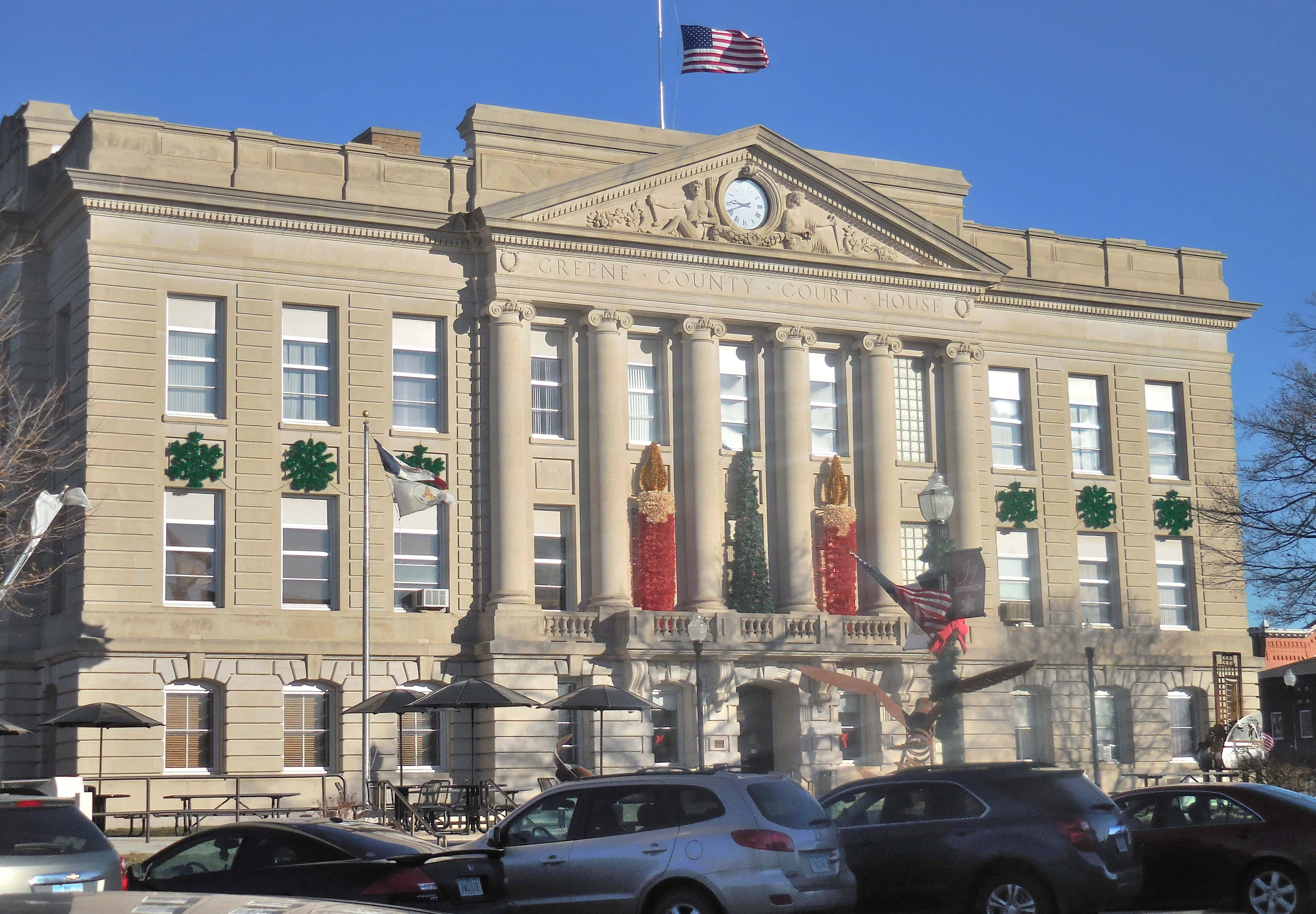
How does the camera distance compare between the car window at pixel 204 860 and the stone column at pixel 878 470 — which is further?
the stone column at pixel 878 470

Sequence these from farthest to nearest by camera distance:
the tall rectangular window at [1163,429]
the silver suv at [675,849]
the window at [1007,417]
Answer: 1. the tall rectangular window at [1163,429]
2. the window at [1007,417]
3. the silver suv at [675,849]

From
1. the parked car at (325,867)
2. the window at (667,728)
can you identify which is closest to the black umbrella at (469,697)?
the window at (667,728)

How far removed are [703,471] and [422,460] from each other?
24.0 feet

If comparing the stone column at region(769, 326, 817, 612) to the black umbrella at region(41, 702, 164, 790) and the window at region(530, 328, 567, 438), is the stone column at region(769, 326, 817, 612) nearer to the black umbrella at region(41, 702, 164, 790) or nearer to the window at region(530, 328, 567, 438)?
the window at region(530, 328, 567, 438)

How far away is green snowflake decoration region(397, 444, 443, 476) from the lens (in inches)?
1640

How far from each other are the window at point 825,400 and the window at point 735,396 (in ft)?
6.08

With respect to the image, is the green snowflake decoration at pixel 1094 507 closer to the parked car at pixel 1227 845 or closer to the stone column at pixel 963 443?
the stone column at pixel 963 443

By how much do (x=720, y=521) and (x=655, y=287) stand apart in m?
6.20

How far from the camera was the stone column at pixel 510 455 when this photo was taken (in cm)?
4247

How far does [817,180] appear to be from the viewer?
46.8 meters

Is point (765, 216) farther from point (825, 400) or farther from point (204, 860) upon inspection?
point (204, 860)

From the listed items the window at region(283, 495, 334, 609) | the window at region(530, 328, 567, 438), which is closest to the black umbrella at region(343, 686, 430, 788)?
the window at region(283, 495, 334, 609)

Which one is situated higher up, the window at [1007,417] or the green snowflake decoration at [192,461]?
the window at [1007,417]

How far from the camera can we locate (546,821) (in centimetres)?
1778
